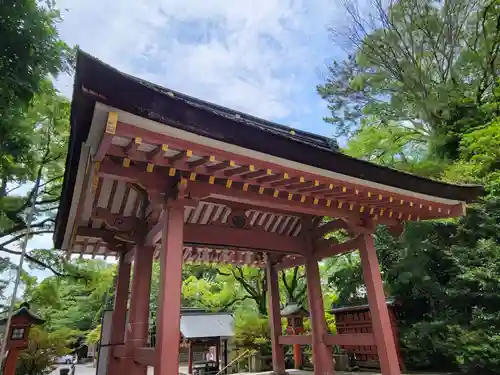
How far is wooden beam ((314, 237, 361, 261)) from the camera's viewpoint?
541 cm

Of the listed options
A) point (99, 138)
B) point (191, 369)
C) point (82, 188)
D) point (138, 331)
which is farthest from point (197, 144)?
point (191, 369)

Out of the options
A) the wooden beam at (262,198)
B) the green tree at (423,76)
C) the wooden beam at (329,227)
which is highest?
the green tree at (423,76)

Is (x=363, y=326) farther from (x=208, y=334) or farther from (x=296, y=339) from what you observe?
(x=208, y=334)

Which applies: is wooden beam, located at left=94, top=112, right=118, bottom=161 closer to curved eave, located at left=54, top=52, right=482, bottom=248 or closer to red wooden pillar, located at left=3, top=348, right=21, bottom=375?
curved eave, located at left=54, top=52, right=482, bottom=248

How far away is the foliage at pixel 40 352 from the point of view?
36.1ft

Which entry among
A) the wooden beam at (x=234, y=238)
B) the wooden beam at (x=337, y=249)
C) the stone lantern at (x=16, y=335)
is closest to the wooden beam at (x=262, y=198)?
the wooden beam at (x=337, y=249)

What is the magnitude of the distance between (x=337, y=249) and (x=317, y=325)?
4.80 ft

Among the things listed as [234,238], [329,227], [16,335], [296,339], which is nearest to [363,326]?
[296,339]

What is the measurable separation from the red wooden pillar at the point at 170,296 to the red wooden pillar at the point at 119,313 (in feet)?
9.02

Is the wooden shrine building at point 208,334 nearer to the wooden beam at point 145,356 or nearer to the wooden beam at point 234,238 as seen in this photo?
the wooden beam at point 234,238

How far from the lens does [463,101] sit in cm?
1192

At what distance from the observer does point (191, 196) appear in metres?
3.67

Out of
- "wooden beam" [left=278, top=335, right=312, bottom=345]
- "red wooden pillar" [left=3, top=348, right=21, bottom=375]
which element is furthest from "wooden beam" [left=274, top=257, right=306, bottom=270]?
"red wooden pillar" [left=3, top=348, right=21, bottom=375]

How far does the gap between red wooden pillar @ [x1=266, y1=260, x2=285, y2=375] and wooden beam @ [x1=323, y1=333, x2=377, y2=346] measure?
1.67 metres
